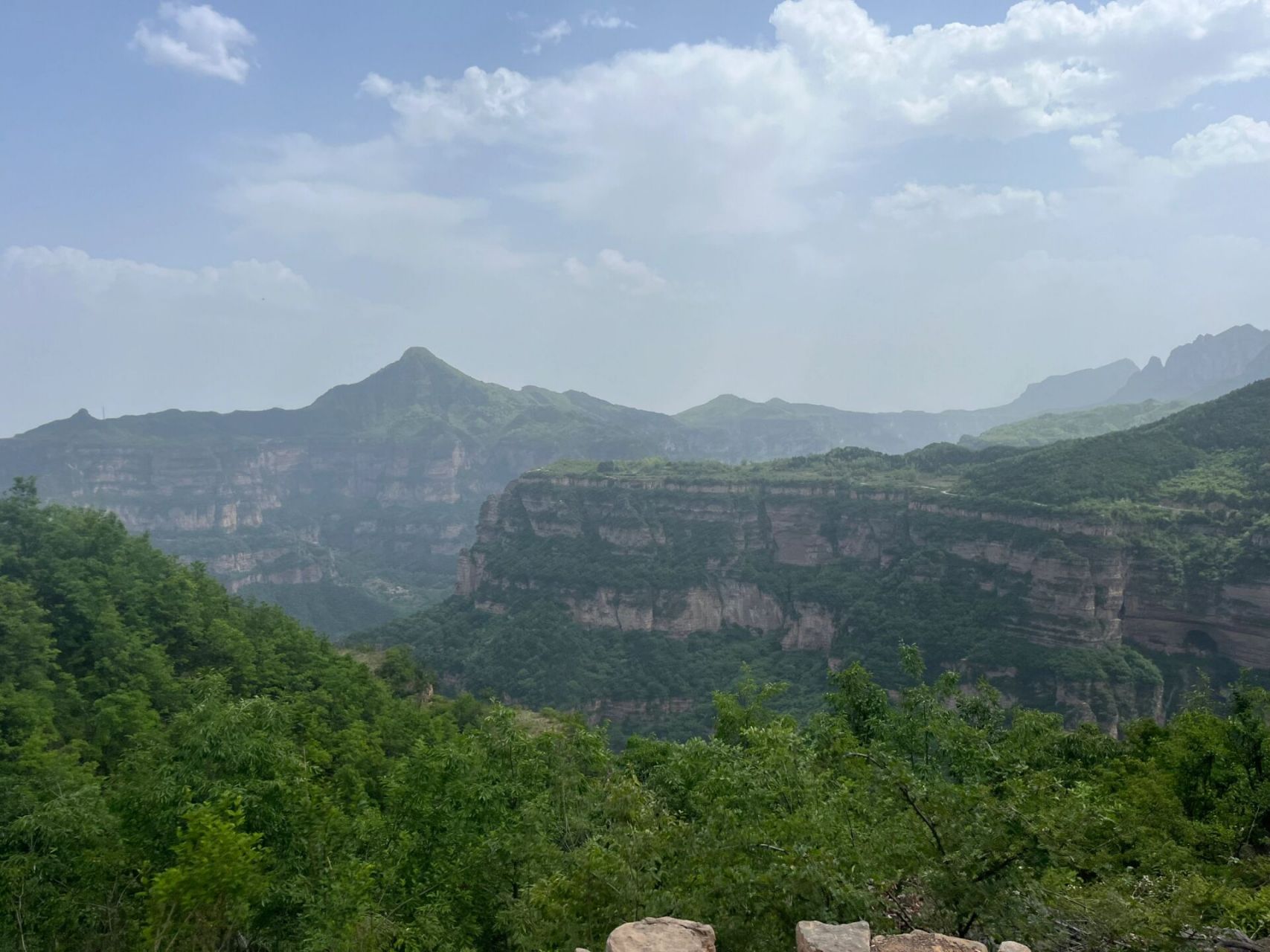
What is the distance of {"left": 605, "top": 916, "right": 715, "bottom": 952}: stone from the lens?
341 inches

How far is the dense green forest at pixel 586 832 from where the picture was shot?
10.4 m

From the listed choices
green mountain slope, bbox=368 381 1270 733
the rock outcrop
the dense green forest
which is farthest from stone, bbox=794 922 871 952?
green mountain slope, bbox=368 381 1270 733

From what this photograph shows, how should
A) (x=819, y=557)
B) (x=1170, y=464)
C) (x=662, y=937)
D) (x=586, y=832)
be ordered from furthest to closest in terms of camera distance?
(x=819, y=557)
(x=1170, y=464)
(x=586, y=832)
(x=662, y=937)

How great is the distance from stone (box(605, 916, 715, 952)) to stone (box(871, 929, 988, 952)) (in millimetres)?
2048

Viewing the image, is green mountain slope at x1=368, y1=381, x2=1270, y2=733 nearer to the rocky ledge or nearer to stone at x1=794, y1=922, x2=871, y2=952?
the rocky ledge

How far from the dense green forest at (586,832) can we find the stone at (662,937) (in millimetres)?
1735

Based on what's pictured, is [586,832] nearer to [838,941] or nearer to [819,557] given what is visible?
[838,941]

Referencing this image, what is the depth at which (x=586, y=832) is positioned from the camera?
59.6 feet

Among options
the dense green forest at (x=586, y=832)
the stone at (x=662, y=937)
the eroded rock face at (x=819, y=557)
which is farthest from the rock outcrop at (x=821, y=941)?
the eroded rock face at (x=819, y=557)

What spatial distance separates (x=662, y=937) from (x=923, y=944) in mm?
3110

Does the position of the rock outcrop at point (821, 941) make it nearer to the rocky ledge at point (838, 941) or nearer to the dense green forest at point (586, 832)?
the rocky ledge at point (838, 941)

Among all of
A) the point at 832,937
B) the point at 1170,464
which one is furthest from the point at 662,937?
the point at 1170,464

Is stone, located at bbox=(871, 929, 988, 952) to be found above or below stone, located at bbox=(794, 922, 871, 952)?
below

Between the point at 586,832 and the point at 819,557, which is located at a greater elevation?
the point at 586,832
